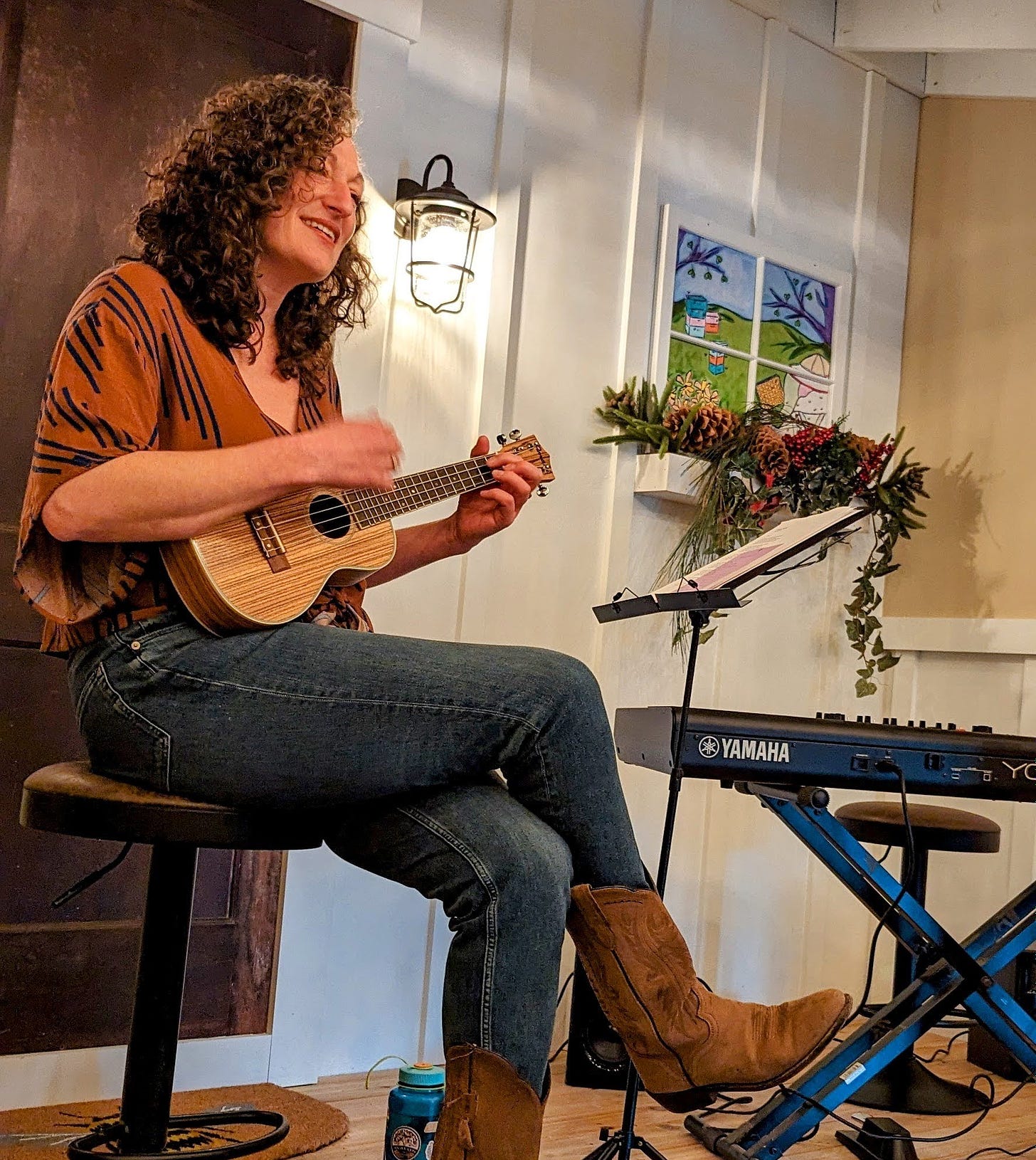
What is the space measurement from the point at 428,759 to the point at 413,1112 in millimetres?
552

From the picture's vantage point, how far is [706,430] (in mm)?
2859

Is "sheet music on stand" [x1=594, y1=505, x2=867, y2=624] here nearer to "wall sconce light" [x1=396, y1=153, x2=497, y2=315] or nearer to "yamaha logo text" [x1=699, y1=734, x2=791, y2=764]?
Answer: "yamaha logo text" [x1=699, y1=734, x2=791, y2=764]

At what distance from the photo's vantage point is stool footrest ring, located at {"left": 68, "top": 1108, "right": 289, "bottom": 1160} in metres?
1.47

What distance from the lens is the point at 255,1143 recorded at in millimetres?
1587

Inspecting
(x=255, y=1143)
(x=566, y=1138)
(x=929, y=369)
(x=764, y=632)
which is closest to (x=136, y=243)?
(x=255, y=1143)

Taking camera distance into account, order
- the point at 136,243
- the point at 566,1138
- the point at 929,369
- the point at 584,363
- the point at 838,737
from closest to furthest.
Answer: the point at 136,243 < the point at 838,737 < the point at 566,1138 < the point at 584,363 < the point at 929,369

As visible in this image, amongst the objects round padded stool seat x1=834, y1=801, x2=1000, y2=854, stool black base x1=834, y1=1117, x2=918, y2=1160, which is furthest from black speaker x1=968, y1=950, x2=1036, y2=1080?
stool black base x1=834, y1=1117, x2=918, y2=1160

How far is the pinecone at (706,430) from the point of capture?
2855 mm

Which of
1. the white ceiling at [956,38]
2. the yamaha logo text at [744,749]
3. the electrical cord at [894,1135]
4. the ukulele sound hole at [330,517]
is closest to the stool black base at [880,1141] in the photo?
the electrical cord at [894,1135]

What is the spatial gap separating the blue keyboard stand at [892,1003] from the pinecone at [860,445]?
1260mm

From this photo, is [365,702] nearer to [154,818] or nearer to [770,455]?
[154,818]

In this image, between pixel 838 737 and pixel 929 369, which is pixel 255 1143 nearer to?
pixel 838 737

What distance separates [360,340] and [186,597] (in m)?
1.17

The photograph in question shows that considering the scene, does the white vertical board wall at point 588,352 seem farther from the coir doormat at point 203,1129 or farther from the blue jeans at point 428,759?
the blue jeans at point 428,759
